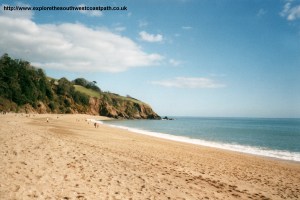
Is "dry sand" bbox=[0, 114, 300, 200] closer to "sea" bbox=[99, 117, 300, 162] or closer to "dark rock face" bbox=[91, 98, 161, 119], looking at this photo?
"sea" bbox=[99, 117, 300, 162]

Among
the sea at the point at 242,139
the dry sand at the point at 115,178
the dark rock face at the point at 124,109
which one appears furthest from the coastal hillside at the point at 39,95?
the dry sand at the point at 115,178

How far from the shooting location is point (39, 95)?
89.2 m

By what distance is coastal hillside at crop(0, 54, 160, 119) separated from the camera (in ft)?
250

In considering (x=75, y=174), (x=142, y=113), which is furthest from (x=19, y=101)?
(x=142, y=113)

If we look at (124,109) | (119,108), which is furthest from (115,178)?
(124,109)

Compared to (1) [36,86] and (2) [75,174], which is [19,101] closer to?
(1) [36,86]

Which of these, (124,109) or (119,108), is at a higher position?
(119,108)

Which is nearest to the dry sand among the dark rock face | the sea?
the sea

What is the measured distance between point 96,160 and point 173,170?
4230 mm

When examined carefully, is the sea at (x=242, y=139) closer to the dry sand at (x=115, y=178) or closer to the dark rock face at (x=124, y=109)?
the dry sand at (x=115, y=178)

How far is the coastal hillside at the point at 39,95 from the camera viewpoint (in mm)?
76250

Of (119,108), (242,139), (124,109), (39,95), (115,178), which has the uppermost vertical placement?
(39,95)

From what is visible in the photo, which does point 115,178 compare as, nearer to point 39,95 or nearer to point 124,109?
point 39,95

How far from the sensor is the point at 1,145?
13.0m
